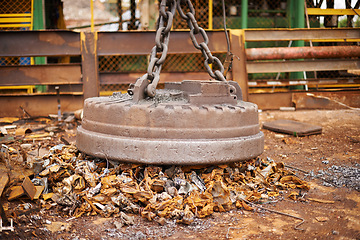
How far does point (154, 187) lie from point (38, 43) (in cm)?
562

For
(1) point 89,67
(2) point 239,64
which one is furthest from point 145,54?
(2) point 239,64

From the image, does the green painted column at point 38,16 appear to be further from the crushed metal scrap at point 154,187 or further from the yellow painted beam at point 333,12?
the yellow painted beam at point 333,12

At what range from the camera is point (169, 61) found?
10359 millimetres

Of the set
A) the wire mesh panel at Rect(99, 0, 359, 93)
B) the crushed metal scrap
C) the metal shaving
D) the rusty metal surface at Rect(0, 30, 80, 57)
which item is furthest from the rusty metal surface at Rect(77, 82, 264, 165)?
the wire mesh panel at Rect(99, 0, 359, 93)

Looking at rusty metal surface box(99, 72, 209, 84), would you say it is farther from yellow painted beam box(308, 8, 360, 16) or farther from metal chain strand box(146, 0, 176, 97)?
yellow painted beam box(308, 8, 360, 16)

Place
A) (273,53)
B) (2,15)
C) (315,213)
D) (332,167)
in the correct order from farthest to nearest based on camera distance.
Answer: (2,15), (273,53), (332,167), (315,213)

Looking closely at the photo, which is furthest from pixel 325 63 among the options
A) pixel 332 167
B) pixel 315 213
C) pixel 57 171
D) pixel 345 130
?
pixel 57 171

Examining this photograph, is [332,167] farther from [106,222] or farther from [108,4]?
[108,4]

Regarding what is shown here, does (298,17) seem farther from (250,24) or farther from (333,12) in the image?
(250,24)

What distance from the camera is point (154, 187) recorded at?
10.3 ft

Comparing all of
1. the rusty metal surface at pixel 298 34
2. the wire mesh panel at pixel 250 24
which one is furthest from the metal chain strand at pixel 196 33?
the wire mesh panel at pixel 250 24

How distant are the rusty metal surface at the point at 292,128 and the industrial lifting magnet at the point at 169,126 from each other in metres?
2.86

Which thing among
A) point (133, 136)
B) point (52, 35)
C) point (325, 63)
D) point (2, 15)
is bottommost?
point (133, 136)

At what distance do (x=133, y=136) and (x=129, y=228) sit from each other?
3.03 feet
